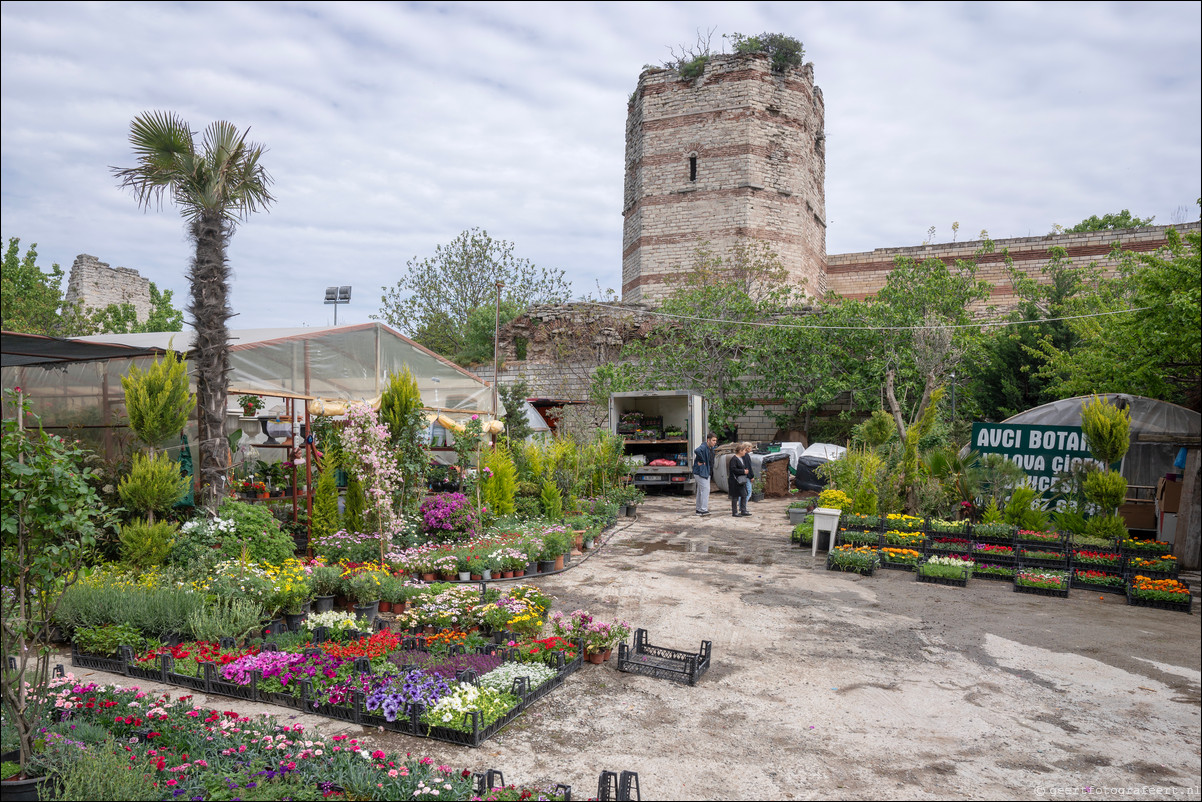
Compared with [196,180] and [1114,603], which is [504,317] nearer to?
[196,180]

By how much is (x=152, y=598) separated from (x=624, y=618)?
429 cm

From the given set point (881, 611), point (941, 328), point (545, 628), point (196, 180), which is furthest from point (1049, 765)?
point (941, 328)

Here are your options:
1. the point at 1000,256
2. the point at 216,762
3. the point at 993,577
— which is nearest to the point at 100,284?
the point at 216,762

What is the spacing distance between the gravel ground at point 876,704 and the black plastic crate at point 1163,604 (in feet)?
0.45

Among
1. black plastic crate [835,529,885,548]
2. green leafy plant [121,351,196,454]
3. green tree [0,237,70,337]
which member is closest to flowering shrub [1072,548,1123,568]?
black plastic crate [835,529,885,548]

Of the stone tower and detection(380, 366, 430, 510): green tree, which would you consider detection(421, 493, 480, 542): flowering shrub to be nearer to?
detection(380, 366, 430, 510): green tree

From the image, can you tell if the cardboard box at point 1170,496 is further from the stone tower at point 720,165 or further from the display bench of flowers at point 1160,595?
the stone tower at point 720,165

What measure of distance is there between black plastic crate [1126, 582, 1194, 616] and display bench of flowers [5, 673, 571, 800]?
25.3 feet

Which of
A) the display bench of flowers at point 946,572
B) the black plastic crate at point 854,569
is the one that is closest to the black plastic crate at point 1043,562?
the display bench of flowers at point 946,572

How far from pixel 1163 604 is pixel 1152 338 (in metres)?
4.38

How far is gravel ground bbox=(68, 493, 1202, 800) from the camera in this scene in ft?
12.8

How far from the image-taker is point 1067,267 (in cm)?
2641

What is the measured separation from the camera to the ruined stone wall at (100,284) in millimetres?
28688

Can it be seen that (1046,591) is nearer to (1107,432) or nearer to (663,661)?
(1107,432)
